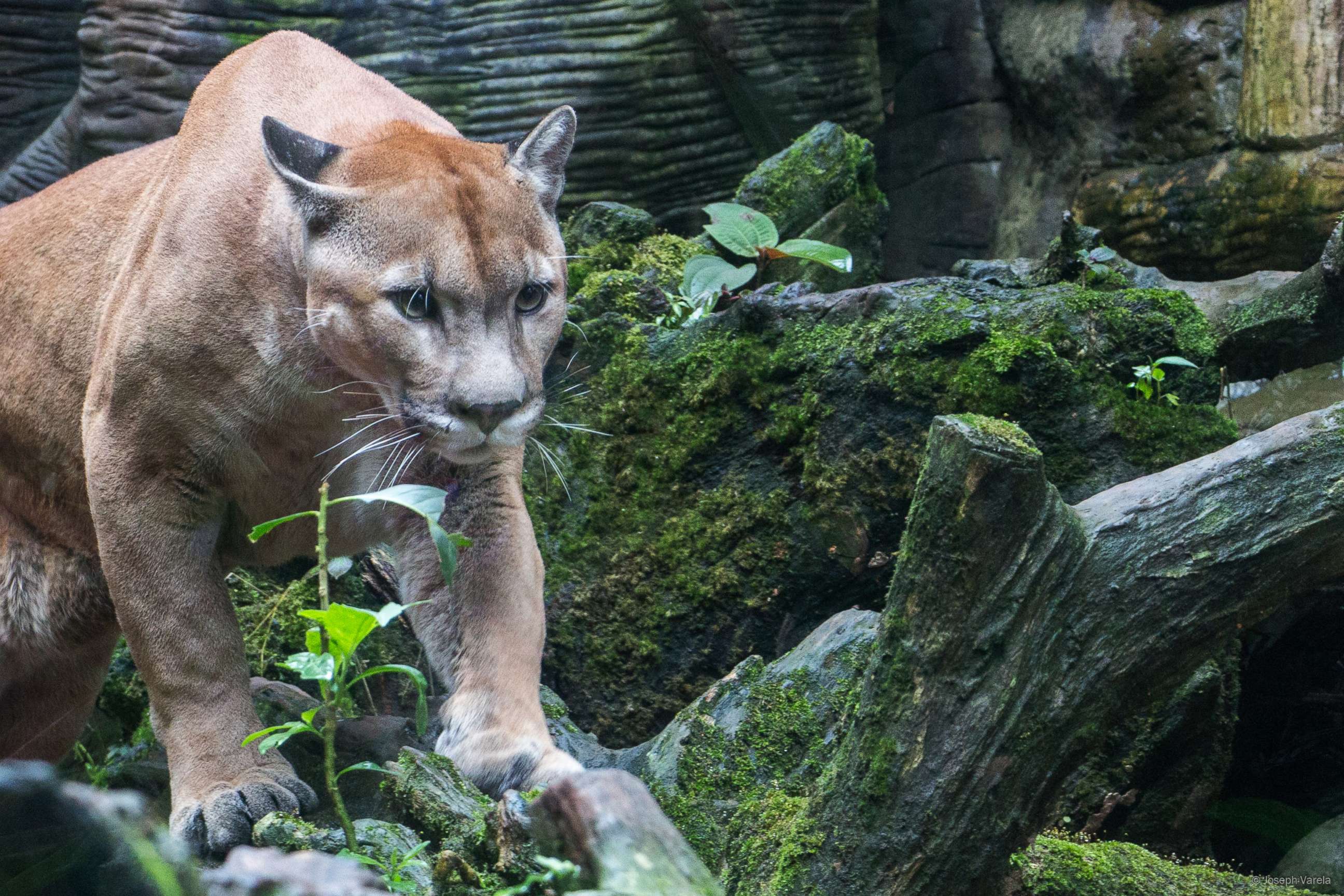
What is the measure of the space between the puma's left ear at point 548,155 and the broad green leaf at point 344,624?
178 cm

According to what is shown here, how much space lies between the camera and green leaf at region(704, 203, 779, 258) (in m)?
6.19

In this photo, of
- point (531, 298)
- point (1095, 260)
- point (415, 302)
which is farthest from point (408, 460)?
point (1095, 260)

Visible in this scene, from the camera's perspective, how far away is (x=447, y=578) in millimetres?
2771

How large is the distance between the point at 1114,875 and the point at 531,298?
232cm

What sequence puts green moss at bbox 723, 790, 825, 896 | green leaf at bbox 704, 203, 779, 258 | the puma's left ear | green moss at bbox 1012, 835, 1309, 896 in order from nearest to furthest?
green moss at bbox 723, 790, 825, 896 → green moss at bbox 1012, 835, 1309, 896 → the puma's left ear → green leaf at bbox 704, 203, 779, 258

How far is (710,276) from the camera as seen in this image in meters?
5.97

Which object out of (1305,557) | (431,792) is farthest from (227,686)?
(1305,557)

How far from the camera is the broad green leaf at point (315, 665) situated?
8.54ft

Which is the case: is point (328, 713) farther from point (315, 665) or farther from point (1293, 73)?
point (1293, 73)

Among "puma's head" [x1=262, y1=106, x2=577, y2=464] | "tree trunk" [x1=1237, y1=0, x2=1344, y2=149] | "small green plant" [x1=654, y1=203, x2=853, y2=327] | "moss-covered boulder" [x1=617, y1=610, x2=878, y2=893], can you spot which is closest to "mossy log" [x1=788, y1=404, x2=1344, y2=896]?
"moss-covered boulder" [x1=617, y1=610, x2=878, y2=893]

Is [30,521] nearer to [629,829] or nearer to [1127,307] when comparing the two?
[629,829]

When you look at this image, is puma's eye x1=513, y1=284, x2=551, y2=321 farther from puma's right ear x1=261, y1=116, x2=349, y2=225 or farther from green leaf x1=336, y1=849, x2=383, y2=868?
green leaf x1=336, y1=849, x2=383, y2=868

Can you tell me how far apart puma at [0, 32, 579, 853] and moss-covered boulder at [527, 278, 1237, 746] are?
1.10 m

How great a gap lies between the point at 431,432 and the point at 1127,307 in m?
2.91
